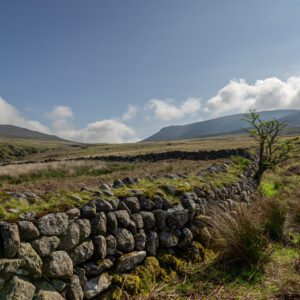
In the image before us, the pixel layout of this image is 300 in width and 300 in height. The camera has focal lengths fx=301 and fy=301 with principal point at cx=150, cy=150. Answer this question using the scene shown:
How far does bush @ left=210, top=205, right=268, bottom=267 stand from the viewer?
500cm

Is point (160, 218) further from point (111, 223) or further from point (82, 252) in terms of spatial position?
point (82, 252)

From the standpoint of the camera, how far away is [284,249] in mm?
6094

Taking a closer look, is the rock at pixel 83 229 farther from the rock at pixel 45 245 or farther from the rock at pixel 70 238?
the rock at pixel 45 245

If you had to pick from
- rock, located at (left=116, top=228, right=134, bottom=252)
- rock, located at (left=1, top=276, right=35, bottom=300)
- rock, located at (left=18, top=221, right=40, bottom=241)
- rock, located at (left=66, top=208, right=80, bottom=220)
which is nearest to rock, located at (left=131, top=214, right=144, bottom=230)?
rock, located at (left=116, top=228, right=134, bottom=252)

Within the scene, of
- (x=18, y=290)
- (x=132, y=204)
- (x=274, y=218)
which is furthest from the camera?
(x=274, y=218)

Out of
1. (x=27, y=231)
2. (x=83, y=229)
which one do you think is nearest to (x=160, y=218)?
(x=83, y=229)

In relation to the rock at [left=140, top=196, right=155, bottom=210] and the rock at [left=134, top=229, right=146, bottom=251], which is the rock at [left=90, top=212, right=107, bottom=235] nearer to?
the rock at [left=134, top=229, right=146, bottom=251]

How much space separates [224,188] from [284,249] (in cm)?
236

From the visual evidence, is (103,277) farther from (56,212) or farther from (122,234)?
(56,212)

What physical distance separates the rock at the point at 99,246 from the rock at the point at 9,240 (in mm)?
1203

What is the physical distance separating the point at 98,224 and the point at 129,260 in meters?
0.81

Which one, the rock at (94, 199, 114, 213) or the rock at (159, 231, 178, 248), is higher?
the rock at (94, 199, 114, 213)

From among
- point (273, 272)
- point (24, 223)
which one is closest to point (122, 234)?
point (24, 223)

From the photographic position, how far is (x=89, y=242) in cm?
416
